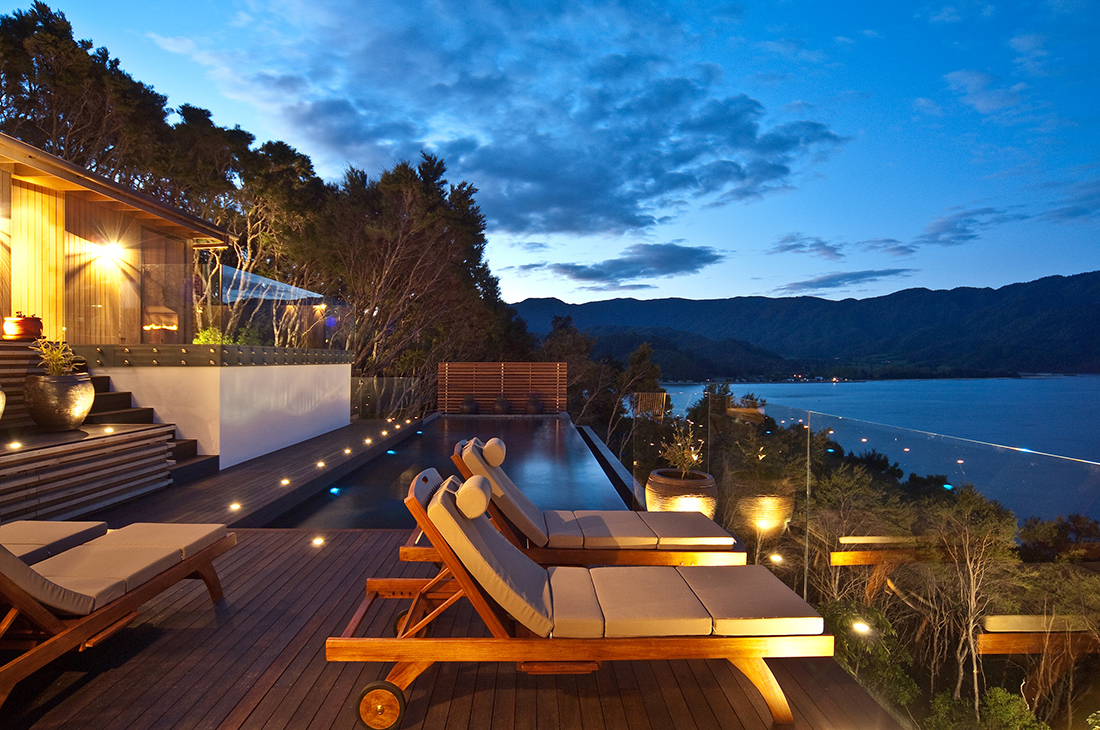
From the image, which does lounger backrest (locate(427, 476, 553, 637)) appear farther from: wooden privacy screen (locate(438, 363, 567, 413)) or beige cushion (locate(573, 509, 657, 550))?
wooden privacy screen (locate(438, 363, 567, 413))

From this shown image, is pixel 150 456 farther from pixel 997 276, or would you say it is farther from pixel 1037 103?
pixel 997 276

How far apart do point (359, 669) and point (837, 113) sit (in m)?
27.2

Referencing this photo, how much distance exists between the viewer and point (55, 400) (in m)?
4.53

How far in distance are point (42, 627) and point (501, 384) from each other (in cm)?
1269

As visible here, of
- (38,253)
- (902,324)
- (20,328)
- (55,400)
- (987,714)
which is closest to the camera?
(987,714)

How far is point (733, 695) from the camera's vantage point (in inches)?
82.7

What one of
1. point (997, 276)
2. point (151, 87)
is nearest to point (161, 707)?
point (151, 87)

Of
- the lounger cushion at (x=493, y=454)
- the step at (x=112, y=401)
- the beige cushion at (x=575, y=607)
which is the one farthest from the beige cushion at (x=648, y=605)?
the step at (x=112, y=401)

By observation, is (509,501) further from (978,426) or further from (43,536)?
(978,426)

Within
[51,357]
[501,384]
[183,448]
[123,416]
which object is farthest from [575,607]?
[501,384]

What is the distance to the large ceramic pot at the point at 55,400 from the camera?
4492 mm

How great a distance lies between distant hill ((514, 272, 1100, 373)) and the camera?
2859 cm

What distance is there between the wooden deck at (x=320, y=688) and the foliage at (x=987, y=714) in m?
0.73

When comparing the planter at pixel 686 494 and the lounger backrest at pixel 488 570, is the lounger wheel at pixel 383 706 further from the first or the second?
the planter at pixel 686 494
